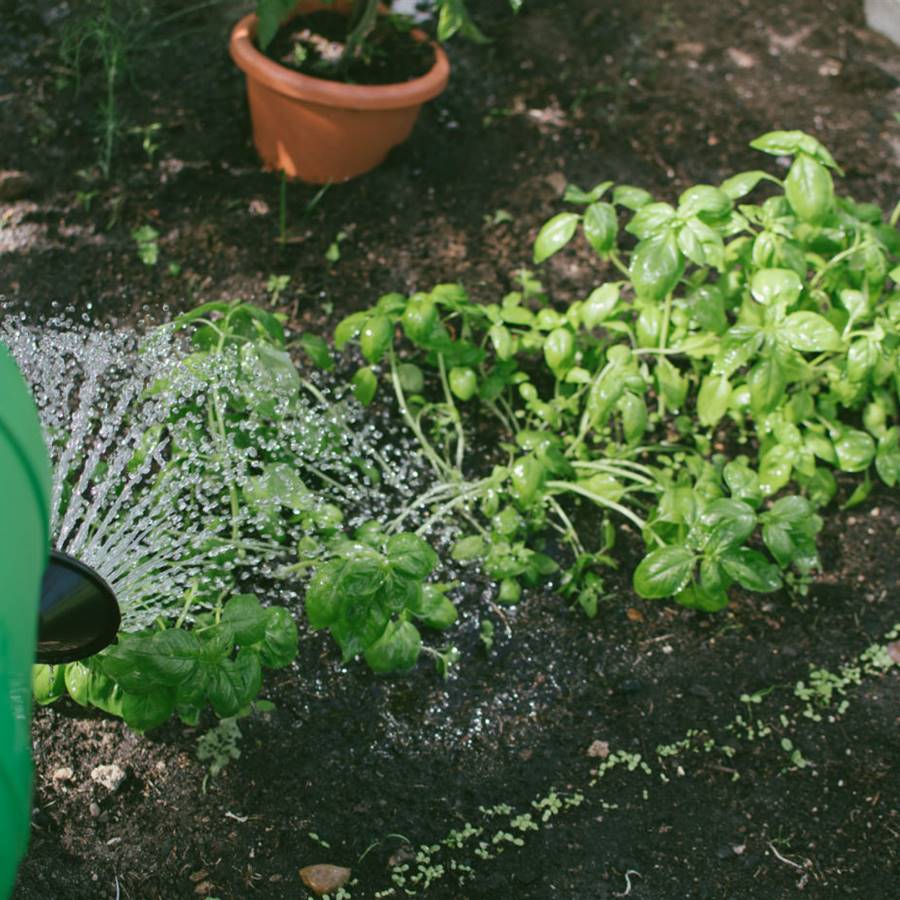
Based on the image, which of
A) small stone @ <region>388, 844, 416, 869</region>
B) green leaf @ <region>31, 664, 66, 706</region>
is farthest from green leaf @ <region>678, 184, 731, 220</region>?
green leaf @ <region>31, 664, 66, 706</region>

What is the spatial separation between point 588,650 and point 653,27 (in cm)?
244

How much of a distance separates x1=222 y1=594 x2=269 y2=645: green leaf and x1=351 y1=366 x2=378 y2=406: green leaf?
0.71 meters

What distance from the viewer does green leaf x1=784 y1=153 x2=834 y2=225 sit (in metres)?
2.13

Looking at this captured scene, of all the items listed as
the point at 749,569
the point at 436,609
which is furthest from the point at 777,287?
the point at 436,609

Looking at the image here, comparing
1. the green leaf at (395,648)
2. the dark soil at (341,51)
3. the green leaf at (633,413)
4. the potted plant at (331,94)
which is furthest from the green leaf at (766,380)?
the dark soil at (341,51)

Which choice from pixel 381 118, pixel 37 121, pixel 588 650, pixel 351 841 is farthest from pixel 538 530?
pixel 37 121

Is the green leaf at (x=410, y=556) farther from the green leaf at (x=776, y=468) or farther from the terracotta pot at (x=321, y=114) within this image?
the terracotta pot at (x=321, y=114)

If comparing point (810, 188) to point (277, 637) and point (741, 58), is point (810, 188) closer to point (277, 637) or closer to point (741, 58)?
point (277, 637)

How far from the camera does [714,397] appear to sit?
2.31 meters

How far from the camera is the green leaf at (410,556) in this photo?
1.68m

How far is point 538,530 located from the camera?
90.5 inches

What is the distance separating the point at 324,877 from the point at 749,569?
899mm

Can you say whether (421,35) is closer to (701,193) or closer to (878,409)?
(701,193)

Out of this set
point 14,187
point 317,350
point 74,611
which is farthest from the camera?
point 14,187
